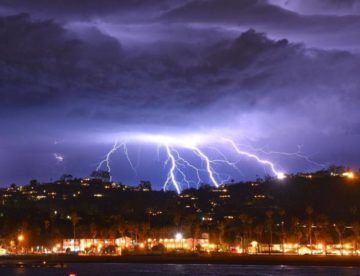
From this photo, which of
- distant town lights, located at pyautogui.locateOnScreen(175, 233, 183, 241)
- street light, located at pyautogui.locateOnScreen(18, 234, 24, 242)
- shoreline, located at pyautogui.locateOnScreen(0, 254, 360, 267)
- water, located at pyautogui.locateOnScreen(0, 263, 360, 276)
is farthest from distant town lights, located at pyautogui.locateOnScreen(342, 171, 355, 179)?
street light, located at pyautogui.locateOnScreen(18, 234, 24, 242)

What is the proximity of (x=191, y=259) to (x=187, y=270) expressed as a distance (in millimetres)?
17210

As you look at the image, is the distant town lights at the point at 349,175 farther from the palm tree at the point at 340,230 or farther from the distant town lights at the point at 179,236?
the distant town lights at the point at 179,236

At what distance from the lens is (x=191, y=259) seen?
109 meters

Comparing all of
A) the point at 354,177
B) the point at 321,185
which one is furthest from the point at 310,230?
the point at 354,177

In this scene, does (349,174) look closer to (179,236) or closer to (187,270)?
(179,236)

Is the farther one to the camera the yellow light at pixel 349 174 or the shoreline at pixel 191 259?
the yellow light at pixel 349 174

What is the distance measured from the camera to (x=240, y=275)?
80.8m

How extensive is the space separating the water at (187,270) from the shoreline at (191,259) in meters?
1.80

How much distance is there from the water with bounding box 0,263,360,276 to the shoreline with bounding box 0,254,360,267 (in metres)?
1.80

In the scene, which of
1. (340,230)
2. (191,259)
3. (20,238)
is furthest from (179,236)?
(340,230)

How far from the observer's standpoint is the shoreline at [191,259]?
98.5 metres

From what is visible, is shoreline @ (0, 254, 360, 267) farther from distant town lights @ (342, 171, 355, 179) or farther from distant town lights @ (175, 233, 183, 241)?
distant town lights @ (342, 171, 355, 179)

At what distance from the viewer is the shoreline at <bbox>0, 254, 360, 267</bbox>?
9850 centimetres

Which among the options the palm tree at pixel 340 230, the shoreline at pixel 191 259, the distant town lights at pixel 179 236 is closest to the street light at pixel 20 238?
the shoreline at pixel 191 259
